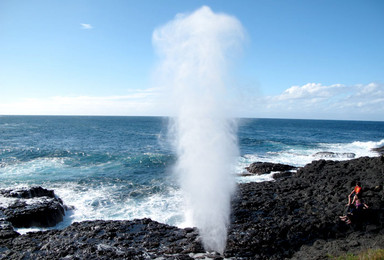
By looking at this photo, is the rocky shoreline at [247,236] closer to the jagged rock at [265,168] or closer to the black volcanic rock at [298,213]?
the black volcanic rock at [298,213]

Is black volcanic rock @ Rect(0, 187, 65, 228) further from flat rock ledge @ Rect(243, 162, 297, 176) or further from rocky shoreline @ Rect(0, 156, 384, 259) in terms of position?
flat rock ledge @ Rect(243, 162, 297, 176)

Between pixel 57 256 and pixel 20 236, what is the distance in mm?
3633

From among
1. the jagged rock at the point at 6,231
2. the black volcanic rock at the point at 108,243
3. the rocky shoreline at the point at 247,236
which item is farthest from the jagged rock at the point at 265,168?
the jagged rock at the point at 6,231

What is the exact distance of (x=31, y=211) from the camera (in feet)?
50.2

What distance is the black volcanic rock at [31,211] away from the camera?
14.8 meters

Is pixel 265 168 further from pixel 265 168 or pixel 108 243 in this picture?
pixel 108 243

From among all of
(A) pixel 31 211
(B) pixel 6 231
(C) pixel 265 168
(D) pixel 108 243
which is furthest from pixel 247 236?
(C) pixel 265 168

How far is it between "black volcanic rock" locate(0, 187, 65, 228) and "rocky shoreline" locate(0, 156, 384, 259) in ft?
1.42

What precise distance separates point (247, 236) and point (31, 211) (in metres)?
13.9

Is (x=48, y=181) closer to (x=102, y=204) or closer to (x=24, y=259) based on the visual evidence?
(x=102, y=204)

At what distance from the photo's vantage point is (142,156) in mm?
39188

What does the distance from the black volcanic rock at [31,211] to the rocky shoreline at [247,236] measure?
0.43 meters

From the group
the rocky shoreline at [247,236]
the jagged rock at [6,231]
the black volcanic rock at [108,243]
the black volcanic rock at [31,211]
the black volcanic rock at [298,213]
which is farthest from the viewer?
the black volcanic rock at [31,211]

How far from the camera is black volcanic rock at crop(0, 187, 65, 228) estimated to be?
14.8 m
